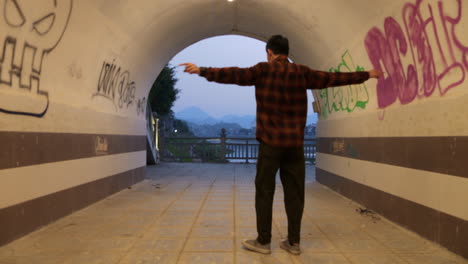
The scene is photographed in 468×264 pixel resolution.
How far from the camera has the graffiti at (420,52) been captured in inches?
127

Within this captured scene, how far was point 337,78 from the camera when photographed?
318cm

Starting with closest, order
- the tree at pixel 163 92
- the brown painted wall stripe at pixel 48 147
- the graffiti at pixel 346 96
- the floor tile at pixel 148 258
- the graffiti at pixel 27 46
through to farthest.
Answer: the floor tile at pixel 148 258 → the graffiti at pixel 27 46 → the brown painted wall stripe at pixel 48 147 → the graffiti at pixel 346 96 → the tree at pixel 163 92

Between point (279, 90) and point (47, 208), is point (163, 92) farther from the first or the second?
point (279, 90)

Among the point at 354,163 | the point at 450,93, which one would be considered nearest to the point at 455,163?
the point at 450,93

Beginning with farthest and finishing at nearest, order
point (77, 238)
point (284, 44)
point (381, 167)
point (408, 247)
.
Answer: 1. point (381, 167)
2. point (77, 238)
3. point (408, 247)
4. point (284, 44)

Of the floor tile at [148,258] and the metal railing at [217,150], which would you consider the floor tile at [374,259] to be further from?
the metal railing at [217,150]

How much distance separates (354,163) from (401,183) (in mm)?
1717

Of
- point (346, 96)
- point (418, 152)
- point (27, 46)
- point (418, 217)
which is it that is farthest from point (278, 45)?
point (346, 96)

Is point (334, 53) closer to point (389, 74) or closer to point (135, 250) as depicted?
point (389, 74)

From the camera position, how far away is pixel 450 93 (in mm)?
3357

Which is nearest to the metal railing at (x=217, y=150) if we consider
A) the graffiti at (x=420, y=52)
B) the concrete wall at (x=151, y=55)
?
the concrete wall at (x=151, y=55)

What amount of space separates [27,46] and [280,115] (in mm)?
2817

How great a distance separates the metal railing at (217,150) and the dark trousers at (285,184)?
35.9 feet

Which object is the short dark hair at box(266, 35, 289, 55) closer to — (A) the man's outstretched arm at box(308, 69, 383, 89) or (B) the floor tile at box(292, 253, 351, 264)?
(A) the man's outstretched arm at box(308, 69, 383, 89)
